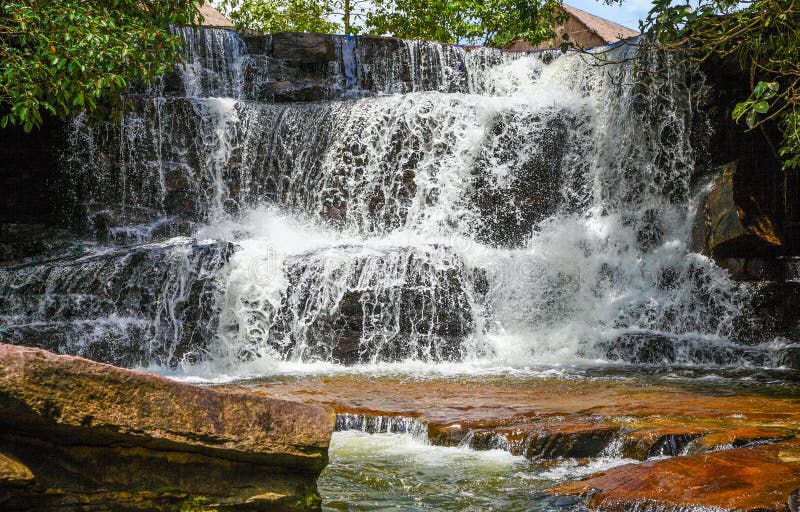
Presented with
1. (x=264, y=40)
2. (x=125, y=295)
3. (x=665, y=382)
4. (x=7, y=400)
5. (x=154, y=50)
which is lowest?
(x=665, y=382)

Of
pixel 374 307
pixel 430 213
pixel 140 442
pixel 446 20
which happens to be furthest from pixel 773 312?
pixel 446 20

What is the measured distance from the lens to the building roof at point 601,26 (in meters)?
26.6

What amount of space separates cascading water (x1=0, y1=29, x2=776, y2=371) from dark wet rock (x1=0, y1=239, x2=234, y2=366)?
0.10 m

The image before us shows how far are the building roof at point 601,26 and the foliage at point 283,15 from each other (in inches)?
305

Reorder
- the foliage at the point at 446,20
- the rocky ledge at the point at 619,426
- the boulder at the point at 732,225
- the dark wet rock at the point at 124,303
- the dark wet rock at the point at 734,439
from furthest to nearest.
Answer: the foliage at the point at 446,20 < the boulder at the point at 732,225 < the dark wet rock at the point at 124,303 < the dark wet rock at the point at 734,439 < the rocky ledge at the point at 619,426

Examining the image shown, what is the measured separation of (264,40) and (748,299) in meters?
10.3

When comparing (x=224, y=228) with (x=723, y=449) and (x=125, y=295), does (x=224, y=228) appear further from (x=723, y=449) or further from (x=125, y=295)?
(x=723, y=449)

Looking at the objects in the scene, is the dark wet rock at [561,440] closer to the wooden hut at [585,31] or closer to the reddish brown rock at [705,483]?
the reddish brown rock at [705,483]

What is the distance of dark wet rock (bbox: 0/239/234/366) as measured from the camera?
996 cm

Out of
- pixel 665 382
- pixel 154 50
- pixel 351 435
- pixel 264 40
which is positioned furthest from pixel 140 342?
pixel 264 40

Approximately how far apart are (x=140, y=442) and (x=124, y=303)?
7617mm

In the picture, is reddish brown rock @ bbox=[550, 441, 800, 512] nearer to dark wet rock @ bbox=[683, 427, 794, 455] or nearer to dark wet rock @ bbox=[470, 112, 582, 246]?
dark wet rock @ bbox=[683, 427, 794, 455]

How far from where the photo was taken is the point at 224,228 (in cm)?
1369

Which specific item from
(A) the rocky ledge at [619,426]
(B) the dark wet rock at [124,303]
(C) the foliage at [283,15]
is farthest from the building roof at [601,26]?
(A) the rocky ledge at [619,426]
